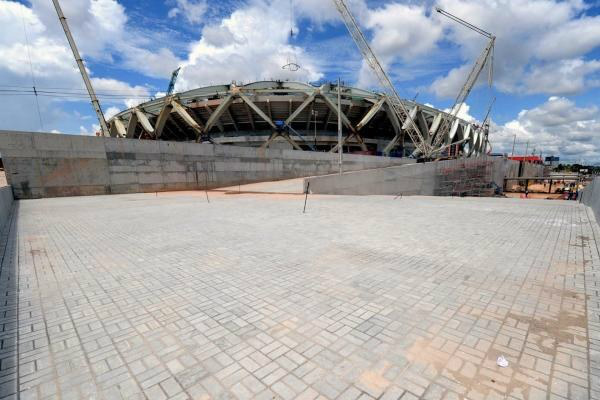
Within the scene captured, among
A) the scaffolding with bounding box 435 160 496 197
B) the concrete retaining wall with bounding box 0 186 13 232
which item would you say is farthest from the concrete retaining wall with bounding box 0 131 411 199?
the scaffolding with bounding box 435 160 496 197

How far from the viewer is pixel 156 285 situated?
4148mm

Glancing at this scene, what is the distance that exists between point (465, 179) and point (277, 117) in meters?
30.3

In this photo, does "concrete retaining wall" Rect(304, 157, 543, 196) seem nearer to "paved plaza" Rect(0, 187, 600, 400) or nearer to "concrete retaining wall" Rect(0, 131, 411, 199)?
"concrete retaining wall" Rect(0, 131, 411, 199)

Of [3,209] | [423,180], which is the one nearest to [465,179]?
[423,180]

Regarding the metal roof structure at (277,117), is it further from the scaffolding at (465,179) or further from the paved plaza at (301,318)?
the paved plaza at (301,318)

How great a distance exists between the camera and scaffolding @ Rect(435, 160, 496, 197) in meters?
32.6

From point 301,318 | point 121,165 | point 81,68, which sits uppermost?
point 81,68

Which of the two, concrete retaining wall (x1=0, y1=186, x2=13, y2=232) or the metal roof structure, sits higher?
the metal roof structure

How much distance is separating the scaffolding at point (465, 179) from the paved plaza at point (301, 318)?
2832cm

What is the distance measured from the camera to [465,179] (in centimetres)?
3594

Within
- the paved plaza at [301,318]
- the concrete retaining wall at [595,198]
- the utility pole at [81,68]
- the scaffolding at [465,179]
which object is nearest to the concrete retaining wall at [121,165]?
the paved plaza at [301,318]

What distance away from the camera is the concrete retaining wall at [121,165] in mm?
14617

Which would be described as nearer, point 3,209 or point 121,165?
point 3,209

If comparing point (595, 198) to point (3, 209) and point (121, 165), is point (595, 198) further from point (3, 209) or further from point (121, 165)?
point (121, 165)
